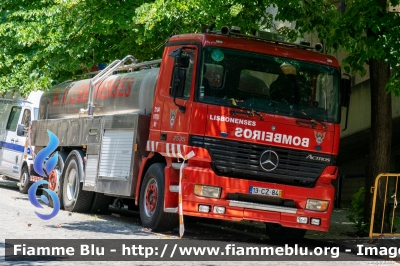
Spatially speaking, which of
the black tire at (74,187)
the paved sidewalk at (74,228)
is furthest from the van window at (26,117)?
the black tire at (74,187)

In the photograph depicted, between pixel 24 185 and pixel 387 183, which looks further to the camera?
pixel 24 185

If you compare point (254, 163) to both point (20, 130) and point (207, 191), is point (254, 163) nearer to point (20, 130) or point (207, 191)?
point (207, 191)

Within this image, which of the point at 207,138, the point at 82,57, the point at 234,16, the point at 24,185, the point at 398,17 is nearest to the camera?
the point at 207,138

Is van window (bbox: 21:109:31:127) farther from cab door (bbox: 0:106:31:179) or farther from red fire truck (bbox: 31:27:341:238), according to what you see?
red fire truck (bbox: 31:27:341:238)

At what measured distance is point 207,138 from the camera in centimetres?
1348

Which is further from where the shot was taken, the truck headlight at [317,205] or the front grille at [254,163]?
the truck headlight at [317,205]

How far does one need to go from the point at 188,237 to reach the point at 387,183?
377 cm

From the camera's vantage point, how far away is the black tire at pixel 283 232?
14812mm

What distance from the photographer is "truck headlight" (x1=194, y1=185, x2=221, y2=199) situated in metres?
13.4

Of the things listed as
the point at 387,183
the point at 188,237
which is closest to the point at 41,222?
the point at 188,237

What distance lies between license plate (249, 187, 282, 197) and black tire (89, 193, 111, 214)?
18.2 feet

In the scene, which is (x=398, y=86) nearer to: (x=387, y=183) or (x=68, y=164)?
(x=387, y=183)

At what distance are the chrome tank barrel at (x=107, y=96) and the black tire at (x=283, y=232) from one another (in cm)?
299

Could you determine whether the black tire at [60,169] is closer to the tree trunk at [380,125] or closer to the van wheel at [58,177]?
the van wheel at [58,177]
